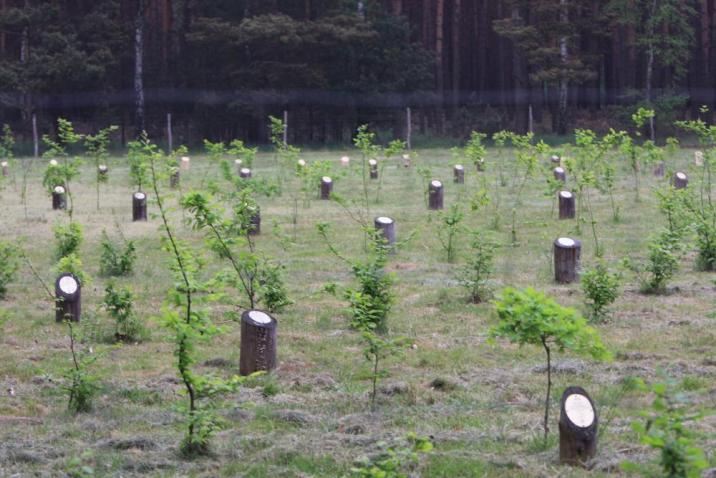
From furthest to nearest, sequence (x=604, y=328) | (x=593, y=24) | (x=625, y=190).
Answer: (x=593, y=24) → (x=625, y=190) → (x=604, y=328)

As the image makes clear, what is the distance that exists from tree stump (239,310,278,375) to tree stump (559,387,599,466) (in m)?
2.71

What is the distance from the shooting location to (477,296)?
10.2 m

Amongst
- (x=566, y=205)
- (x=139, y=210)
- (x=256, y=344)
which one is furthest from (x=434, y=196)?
(x=256, y=344)

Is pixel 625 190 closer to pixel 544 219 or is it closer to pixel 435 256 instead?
pixel 544 219

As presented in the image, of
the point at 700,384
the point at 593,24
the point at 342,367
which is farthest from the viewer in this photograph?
the point at 593,24

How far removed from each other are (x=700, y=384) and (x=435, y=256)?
6261 mm

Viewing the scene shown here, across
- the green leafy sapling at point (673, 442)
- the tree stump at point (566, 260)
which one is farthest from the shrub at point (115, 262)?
the green leafy sapling at point (673, 442)

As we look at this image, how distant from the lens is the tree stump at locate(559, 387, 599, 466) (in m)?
5.56

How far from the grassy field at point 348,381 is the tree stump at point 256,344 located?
0.15 meters

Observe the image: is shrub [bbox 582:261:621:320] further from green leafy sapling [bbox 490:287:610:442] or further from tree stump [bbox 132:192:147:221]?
tree stump [bbox 132:192:147:221]

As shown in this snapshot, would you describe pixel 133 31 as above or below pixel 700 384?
above

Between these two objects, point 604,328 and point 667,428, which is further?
point 604,328

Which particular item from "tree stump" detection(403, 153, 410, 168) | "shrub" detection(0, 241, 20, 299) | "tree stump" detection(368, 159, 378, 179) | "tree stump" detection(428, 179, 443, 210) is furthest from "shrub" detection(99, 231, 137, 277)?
"tree stump" detection(403, 153, 410, 168)

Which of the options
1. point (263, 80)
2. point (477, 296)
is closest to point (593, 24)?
point (263, 80)
